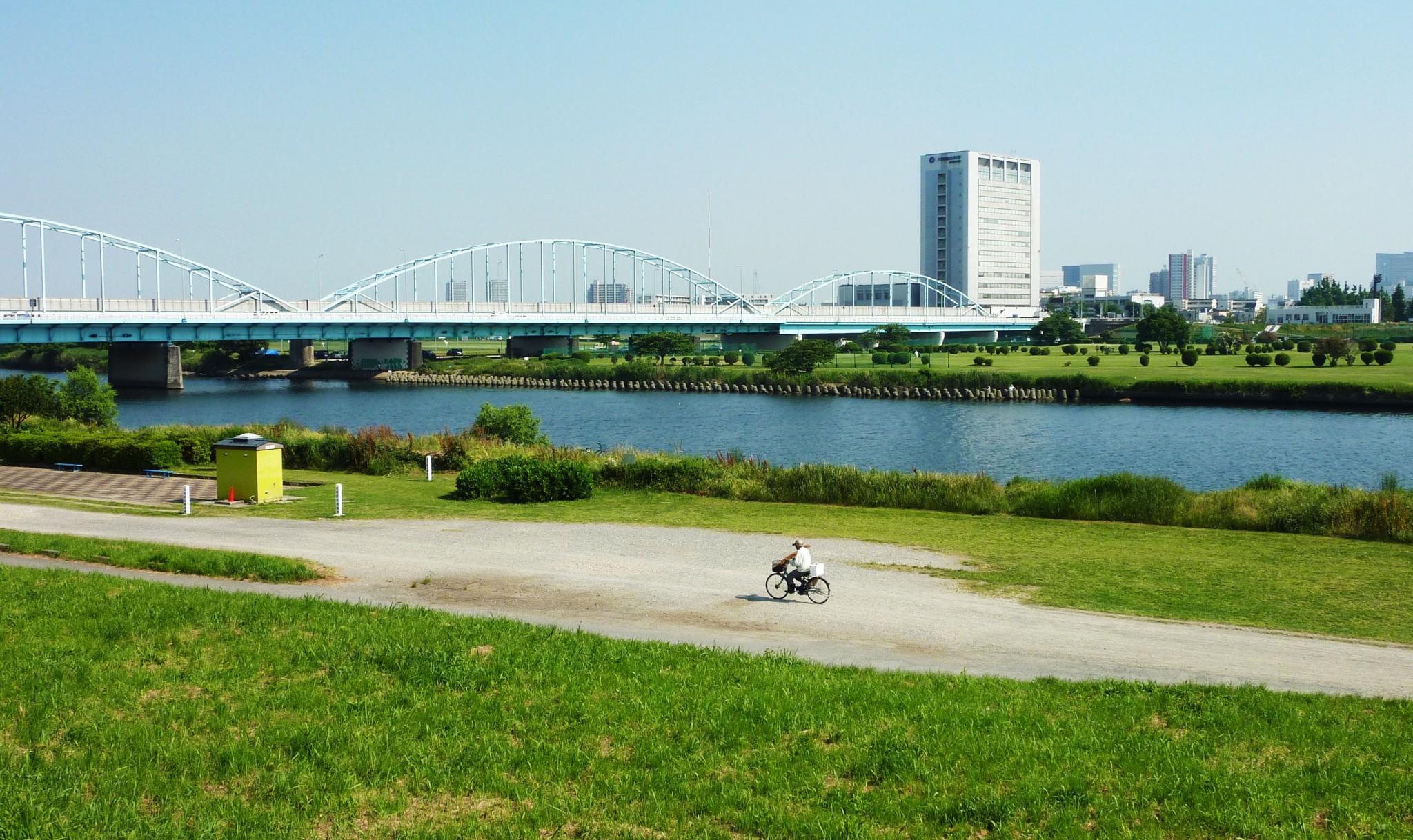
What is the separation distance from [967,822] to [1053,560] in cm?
1166

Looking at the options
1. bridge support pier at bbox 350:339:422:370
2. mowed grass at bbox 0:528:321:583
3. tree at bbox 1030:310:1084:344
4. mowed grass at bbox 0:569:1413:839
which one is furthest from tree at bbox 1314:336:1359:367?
mowed grass at bbox 0:569:1413:839

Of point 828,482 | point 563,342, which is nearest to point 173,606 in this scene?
point 828,482

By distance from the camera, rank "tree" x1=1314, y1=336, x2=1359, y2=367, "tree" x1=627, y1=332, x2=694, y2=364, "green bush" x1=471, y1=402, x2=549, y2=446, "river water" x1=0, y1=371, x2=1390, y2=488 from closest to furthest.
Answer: "green bush" x1=471, y1=402, x2=549, y2=446 → "river water" x1=0, y1=371, x2=1390, y2=488 → "tree" x1=1314, y1=336, x2=1359, y2=367 → "tree" x1=627, y1=332, x2=694, y2=364

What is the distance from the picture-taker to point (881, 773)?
8.66 m

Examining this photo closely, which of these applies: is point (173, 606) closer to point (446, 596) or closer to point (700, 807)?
point (446, 596)

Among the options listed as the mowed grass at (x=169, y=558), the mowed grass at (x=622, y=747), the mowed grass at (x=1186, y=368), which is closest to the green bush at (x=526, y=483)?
the mowed grass at (x=169, y=558)

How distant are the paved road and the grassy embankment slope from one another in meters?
0.96

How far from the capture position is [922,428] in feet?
209

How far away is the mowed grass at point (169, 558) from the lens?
1650cm

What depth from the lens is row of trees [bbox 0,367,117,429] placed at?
4028 centimetres

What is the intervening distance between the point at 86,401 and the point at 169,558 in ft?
98.4

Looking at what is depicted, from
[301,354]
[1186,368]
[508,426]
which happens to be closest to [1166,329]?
[1186,368]

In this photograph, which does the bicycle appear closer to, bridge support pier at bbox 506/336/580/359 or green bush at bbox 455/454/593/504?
green bush at bbox 455/454/593/504

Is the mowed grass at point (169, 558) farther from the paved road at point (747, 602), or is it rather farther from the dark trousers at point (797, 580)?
the dark trousers at point (797, 580)
